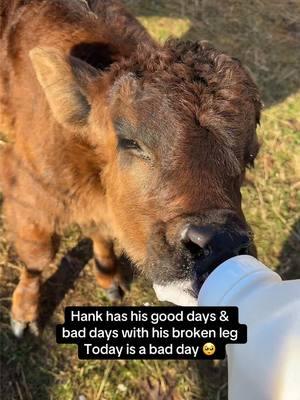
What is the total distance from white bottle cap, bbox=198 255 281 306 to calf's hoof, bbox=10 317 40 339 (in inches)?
109

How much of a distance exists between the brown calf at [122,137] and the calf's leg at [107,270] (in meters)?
0.40

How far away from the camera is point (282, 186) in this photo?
250 inches

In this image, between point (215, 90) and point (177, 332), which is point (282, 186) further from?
point (177, 332)

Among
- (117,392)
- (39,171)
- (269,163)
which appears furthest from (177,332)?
(269,163)

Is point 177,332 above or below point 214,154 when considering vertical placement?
below

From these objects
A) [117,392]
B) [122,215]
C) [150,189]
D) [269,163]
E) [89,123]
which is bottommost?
[117,392]

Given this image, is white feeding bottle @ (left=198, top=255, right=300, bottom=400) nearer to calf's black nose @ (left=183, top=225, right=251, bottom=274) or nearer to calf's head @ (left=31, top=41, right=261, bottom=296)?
calf's black nose @ (left=183, top=225, right=251, bottom=274)

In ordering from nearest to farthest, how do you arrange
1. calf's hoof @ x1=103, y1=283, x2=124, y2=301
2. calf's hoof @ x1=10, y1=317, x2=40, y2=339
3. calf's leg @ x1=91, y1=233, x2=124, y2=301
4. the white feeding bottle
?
the white feeding bottle → calf's hoof @ x1=10, y1=317, x2=40, y2=339 → calf's leg @ x1=91, y1=233, x2=124, y2=301 → calf's hoof @ x1=103, y1=283, x2=124, y2=301

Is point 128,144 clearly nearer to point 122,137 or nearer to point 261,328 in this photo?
point 122,137

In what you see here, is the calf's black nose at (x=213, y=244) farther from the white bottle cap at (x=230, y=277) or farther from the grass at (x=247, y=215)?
the grass at (x=247, y=215)

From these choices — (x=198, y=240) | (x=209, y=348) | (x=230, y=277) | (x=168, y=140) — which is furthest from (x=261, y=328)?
(x=168, y=140)

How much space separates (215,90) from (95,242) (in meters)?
2.13

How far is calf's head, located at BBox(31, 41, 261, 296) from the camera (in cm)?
292

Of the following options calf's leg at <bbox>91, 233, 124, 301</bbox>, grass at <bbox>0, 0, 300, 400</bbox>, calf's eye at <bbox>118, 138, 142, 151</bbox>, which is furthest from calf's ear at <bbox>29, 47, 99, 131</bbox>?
grass at <bbox>0, 0, 300, 400</bbox>
